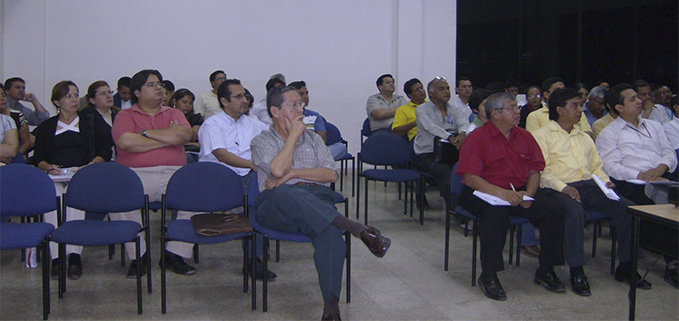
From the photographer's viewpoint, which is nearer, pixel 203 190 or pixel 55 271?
pixel 203 190

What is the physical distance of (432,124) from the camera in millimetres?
5691

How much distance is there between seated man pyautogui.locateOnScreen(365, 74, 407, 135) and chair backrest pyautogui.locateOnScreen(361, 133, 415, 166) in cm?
147

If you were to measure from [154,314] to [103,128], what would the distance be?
5.72 ft

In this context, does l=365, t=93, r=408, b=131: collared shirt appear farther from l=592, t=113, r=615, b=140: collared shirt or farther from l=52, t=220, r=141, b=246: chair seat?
l=52, t=220, r=141, b=246: chair seat

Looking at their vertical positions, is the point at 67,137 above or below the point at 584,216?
above

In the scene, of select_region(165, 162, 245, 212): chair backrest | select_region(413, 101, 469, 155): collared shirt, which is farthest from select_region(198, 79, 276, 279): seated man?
select_region(413, 101, 469, 155): collared shirt

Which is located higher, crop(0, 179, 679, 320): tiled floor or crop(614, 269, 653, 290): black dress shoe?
crop(614, 269, 653, 290): black dress shoe

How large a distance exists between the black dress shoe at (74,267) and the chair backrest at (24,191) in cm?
50

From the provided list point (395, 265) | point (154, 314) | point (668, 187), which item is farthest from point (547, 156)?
point (154, 314)

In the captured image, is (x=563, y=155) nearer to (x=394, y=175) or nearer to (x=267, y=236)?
(x=394, y=175)

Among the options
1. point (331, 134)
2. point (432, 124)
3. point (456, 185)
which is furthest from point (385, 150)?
point (456, 185)

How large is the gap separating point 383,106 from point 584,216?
3.99m

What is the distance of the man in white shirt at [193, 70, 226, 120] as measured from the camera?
23.8 ft

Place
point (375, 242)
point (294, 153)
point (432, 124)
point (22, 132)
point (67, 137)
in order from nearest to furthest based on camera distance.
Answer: point (375, 242), point (294, 153), point (67, 137), point (22, 132), point (432, 124)
